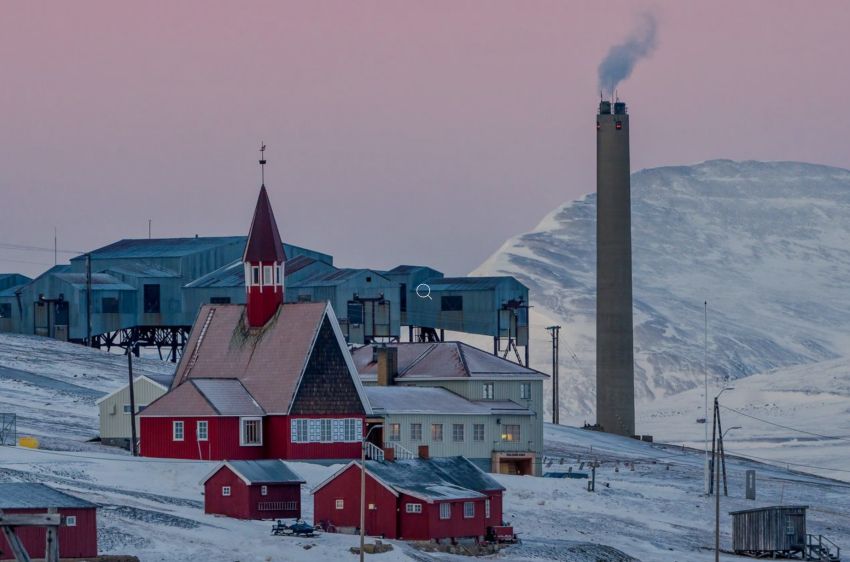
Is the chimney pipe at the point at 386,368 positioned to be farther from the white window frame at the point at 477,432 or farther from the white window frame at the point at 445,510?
the white window frame at the point at 445,510

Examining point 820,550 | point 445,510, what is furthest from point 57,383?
point 820,550

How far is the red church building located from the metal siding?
334 cm

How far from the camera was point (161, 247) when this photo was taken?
15738 centimetres

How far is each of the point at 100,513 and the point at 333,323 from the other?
2254 centimetres

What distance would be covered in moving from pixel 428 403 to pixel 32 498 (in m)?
40.8

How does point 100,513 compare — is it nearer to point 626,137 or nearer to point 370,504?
point 370,504

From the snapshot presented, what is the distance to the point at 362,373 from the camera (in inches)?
4208

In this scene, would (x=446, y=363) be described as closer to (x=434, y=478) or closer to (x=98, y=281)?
(x=434, y=478)

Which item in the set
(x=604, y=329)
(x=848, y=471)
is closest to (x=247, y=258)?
(x=604, y=329)

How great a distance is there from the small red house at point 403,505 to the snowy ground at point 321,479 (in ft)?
7.95

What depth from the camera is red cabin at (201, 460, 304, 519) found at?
247 ft

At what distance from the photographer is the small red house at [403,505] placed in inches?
2938

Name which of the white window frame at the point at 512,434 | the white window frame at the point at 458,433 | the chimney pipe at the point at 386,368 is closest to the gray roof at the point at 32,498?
the white window frame at the point at 458,433

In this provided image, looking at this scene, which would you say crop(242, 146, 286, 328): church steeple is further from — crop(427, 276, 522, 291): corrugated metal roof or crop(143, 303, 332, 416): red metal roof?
crop(427, 276, 522, 291): corrugated metal roof
